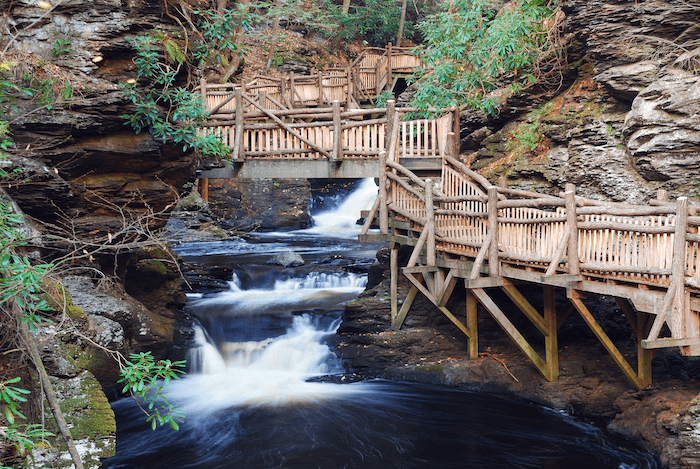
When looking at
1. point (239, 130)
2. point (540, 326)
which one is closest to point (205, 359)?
point (239, 130)

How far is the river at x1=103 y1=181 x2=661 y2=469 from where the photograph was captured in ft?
28.1

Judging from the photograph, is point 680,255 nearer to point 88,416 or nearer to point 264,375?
point 88,416

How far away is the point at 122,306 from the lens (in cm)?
1070

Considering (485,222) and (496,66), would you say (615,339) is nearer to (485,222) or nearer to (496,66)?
(485,222)

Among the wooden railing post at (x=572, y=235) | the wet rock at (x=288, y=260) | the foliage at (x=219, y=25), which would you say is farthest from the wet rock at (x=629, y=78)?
the wet rock at (x=288, y=260)

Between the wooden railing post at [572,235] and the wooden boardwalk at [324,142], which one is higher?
the wooden boardwalk at [324,142]

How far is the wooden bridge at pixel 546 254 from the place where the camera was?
6.94 metres

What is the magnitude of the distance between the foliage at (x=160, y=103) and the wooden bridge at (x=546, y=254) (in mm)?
3932

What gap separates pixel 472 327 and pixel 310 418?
3.69m

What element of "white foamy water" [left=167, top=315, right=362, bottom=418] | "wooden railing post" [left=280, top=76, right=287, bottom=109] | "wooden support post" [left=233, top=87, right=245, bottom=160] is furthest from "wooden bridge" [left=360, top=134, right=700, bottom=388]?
"wooden railing post" [left=280, top=76, right=287, bottom=109]

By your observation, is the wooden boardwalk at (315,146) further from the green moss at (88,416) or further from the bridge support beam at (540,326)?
the green moss at (88,416)

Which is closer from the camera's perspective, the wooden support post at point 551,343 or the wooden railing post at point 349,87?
the wooden support post at point 551,343

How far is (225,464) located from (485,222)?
18.7 ft

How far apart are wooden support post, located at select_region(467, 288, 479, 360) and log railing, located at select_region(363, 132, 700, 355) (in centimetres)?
96
